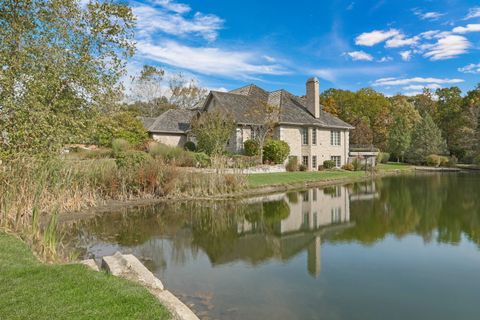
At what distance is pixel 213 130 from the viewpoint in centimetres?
2719

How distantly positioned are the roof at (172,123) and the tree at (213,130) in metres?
5.94

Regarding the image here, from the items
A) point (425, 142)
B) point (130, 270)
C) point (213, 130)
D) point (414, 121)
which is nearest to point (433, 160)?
point (425, 142)

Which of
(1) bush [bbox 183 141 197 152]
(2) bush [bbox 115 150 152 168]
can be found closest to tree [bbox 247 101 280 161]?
(1) bush [bbox 183 141 197 152]

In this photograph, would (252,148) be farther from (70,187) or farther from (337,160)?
(70,187)

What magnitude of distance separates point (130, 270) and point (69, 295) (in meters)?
1.73

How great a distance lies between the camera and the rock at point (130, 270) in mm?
5879

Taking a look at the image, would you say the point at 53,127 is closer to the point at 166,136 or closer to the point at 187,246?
the point at 187,246

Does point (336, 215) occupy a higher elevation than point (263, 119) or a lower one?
lower

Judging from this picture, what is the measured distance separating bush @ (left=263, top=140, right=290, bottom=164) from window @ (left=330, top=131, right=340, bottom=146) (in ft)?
25.2

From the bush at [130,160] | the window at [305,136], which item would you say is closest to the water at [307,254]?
the bush at [130,160]

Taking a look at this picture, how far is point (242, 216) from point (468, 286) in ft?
27.3

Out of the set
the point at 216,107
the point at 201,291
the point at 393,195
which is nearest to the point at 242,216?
the point at 201,291

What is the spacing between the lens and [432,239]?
419 inches

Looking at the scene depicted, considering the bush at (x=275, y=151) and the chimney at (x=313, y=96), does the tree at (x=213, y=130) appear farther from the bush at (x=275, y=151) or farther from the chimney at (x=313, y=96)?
the chimney at (x=313, y=96)
